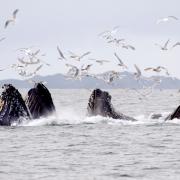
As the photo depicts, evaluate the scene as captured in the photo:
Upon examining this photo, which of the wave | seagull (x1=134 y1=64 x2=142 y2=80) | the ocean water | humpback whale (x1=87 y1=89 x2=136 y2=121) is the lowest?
the ocean water

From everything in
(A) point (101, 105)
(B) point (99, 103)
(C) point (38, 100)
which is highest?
(C) point (38, 100)

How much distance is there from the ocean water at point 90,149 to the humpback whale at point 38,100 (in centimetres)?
52

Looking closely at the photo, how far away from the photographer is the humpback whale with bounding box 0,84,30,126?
42625 millimetres

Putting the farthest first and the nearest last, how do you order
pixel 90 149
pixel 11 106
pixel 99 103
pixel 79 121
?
1. pixel 79 121
2. pixel 99 103
3. pixel 11 106
4. pixel 90 149

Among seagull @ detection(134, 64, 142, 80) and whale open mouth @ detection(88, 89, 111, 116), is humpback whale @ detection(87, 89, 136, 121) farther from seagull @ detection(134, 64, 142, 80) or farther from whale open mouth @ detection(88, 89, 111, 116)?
seagull @ detection(134, 64, 142, 80)

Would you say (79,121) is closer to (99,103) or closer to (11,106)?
(99,103)

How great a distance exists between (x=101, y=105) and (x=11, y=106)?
583 centimetres

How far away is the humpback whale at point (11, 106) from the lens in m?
42.6

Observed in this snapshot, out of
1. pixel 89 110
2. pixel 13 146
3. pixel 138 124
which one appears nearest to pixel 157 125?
pixel 138 124

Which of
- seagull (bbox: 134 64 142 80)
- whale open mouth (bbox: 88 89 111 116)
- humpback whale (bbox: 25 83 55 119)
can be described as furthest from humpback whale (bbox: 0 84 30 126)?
seagull (bbox: 134 64 142 80)

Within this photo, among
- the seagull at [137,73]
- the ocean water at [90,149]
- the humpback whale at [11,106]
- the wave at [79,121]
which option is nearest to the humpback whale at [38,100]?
the wave at [79,121]

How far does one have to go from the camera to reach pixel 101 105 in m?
46.0

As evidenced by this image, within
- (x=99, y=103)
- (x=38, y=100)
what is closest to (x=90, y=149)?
(x=38, y=100)

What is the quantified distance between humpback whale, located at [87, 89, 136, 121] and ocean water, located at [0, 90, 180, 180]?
449mm
